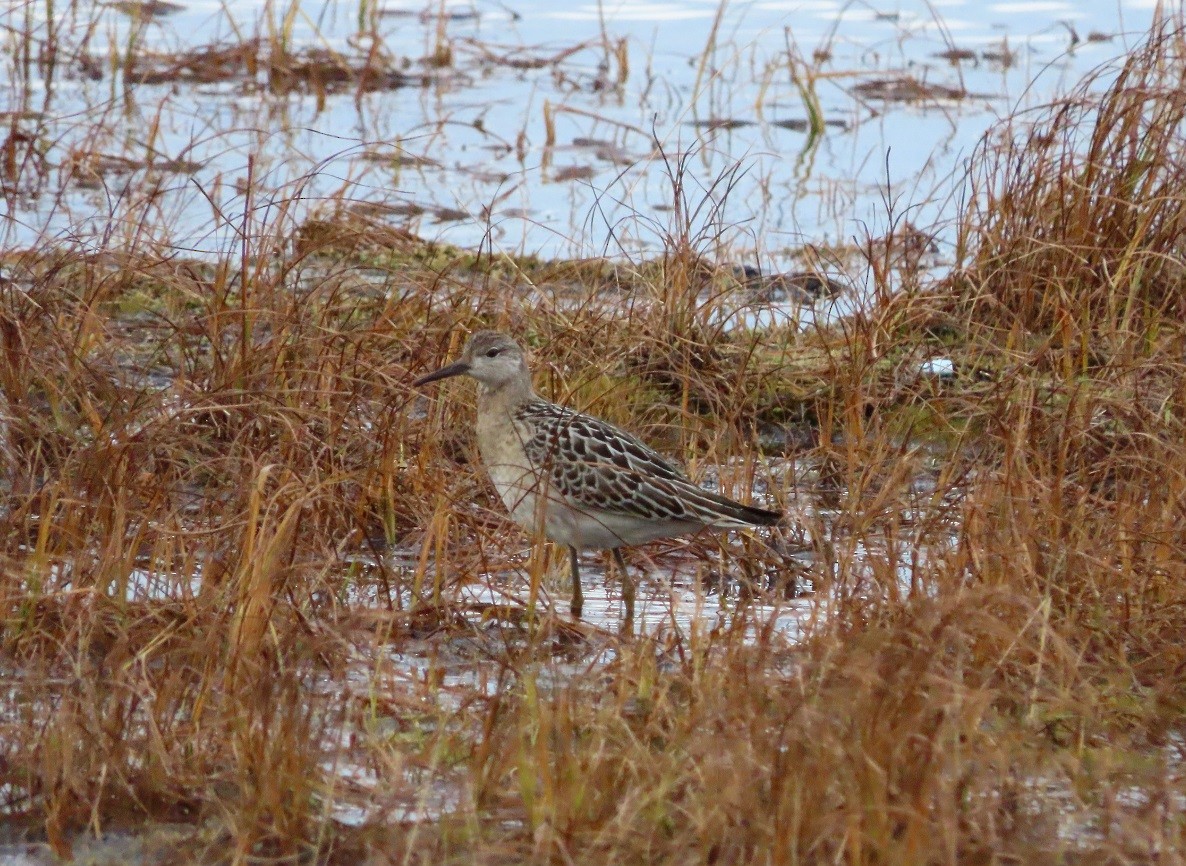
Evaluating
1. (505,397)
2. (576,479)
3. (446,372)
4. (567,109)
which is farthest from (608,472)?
(567,109)

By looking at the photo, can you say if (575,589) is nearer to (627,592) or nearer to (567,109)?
(627,592)

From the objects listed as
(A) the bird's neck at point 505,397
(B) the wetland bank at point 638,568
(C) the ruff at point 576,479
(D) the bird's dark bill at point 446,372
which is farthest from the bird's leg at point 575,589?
(D) the bird's dark bill at point 446,372

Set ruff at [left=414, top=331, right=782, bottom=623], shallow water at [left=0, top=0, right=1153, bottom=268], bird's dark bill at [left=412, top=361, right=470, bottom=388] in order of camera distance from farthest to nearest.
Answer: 1. shallow water at [left=0, top=0, right=1153, bottom=268]
2. bird's dark bill at [left=412, top=361, right=470, bottom=388]
3. ruff at [left=414, top=331, right=782, bottom=623]

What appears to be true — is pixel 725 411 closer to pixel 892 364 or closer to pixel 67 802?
pixel 892 364

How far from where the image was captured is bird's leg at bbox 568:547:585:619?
6.51 metres

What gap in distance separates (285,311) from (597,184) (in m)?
5.31

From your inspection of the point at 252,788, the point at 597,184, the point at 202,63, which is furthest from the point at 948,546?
the point at 202,63

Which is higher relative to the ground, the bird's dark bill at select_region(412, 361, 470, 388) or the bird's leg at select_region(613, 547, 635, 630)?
the bird's dark bill at select_region(412, 361, 470, 388)

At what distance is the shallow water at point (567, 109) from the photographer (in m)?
11.5

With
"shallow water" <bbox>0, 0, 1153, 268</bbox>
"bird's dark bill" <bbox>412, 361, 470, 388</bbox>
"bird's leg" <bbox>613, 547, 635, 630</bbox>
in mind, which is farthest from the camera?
"shallow water" <bbox>0, 0, 1153, 268</bbox>

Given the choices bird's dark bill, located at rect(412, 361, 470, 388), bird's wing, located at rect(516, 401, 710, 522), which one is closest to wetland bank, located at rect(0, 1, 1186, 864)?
bird's dark bill, located at rect(412, 361, 470, 388)

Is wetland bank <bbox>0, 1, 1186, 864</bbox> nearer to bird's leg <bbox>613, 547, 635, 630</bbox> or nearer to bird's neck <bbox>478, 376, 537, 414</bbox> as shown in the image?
bird's leg <bbox>613, 547, 635, 630</bbox>

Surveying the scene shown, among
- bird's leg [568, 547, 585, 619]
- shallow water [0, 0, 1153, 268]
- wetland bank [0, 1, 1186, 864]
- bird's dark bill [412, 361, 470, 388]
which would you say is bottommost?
bird's leg [568, 547, 585, 619]

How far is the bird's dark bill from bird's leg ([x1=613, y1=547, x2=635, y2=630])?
2.72ft
